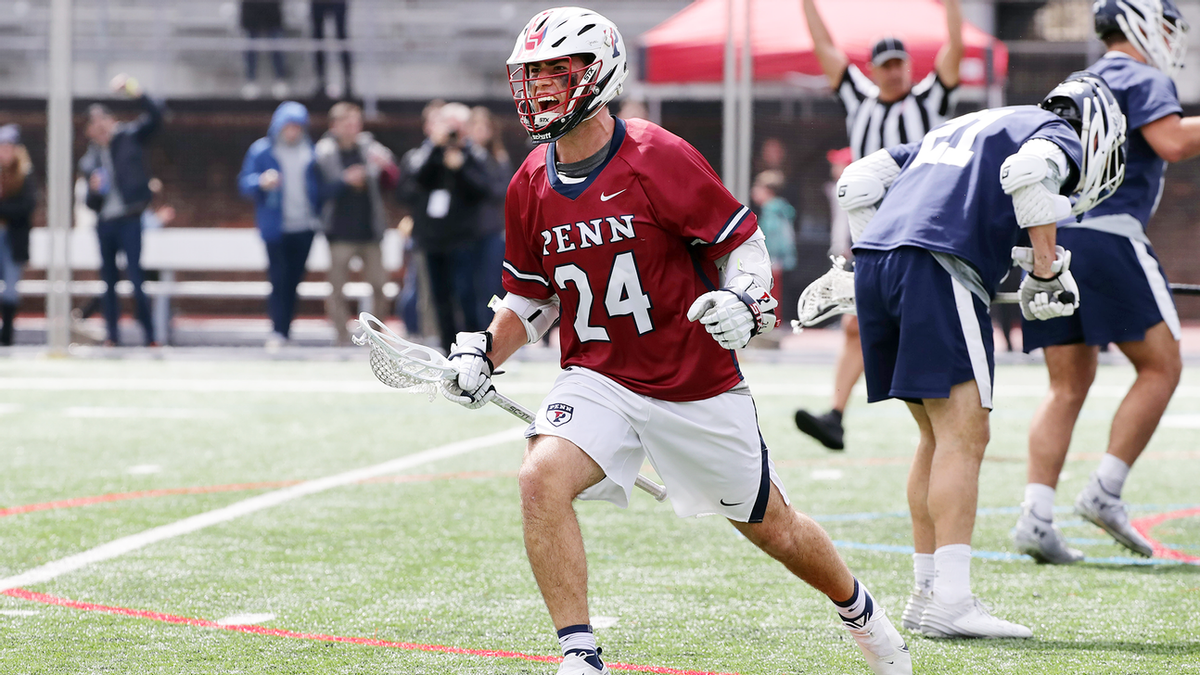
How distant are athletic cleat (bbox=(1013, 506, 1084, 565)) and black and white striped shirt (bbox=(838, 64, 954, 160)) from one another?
2658mm

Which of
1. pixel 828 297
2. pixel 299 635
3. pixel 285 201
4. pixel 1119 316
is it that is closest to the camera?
pixel 299 635

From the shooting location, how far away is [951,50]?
22.3 feet

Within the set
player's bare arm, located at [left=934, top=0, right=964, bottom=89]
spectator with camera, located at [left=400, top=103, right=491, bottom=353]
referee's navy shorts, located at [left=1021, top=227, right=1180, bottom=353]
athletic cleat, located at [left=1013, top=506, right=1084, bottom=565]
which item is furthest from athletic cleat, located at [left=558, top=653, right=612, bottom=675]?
spectator with camera, located at [left=400, top=103, right=491, bottom=353]

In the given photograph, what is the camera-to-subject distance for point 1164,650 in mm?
3916

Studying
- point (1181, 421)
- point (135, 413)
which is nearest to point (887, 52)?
point (1181, 421)

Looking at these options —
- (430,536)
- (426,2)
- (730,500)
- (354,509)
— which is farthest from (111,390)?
(426,2)

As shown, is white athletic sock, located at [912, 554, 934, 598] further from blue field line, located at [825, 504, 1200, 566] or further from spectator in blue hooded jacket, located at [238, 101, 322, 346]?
spectator in blue hooded jacket, located at [238, 101, 322, 346]

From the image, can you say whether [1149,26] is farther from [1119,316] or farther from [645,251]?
[645,251]

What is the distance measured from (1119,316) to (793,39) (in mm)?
9036

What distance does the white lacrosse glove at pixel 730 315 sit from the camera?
3328 mm

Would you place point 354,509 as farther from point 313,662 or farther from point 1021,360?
point 1021,360

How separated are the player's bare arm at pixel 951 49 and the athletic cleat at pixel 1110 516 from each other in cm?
197

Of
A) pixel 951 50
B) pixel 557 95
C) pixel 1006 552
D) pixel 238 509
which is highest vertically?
pixel 951 50

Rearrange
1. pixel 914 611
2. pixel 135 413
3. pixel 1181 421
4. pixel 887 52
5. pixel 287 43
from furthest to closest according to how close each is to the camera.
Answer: pixel 287 43, pixel 135 413, pixel 1181 421, pixel 887 52, pixel 914 611
